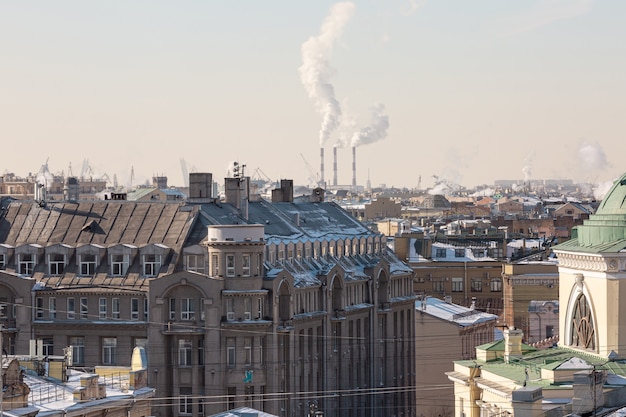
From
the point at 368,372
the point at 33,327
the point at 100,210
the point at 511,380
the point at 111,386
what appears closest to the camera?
the point at 511,380

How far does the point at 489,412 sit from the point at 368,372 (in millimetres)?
54293

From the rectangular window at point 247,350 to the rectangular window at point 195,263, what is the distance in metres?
4.89

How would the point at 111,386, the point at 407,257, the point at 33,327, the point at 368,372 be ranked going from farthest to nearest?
the point at 407,257, the point at 368,372, the point at 33,327, the point at 111,386

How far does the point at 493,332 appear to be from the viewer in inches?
5812

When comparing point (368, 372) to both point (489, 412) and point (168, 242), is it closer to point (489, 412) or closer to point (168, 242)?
point (168, 242)

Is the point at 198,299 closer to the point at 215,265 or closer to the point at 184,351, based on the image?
the point at 215,265

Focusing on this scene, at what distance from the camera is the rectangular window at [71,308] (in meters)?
112

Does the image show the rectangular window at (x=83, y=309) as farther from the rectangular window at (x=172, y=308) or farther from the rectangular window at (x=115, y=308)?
the rectangular window at (x=172, y=308)

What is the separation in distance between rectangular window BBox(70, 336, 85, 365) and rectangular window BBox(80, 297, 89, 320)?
4.13ft

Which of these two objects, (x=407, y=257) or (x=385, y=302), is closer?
(x=385, y=302)

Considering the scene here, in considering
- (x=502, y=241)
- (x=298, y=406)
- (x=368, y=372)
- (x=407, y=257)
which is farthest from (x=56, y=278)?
(x=502, y=241)

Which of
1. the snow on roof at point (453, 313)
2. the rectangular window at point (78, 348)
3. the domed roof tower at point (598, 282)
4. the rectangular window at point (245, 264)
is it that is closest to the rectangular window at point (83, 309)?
the rectangular window at point (78, 348)

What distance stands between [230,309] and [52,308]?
36.5ft

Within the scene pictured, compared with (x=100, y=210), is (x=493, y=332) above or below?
below
